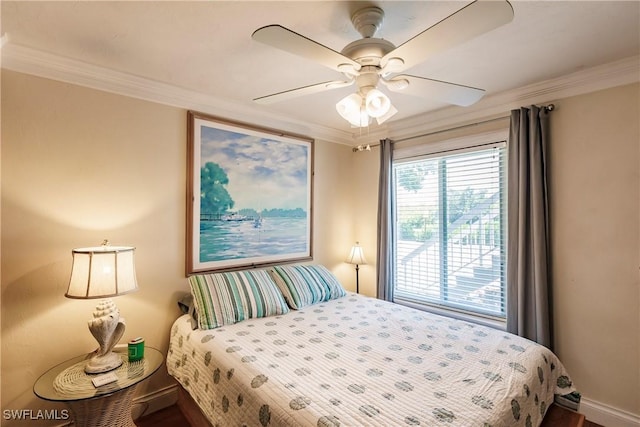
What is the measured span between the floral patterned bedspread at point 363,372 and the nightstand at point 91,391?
1.03 ft

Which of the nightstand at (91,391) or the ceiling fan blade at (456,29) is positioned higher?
the ceiling fan blade at (456,29)

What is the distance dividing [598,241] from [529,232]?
0.40m

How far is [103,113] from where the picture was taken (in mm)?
2146

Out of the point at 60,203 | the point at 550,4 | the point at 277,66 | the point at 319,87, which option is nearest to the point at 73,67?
the point at 60,203

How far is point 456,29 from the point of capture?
1.15 meters

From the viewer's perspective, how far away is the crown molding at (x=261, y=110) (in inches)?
75.7

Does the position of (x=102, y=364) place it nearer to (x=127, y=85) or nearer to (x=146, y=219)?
(x=146, y=219)

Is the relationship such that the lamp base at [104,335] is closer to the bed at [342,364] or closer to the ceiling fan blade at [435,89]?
the bed at [342,364]

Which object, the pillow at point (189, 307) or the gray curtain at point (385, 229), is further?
the gray curtain at point (385, 229)

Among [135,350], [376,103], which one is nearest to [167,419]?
[135,350]

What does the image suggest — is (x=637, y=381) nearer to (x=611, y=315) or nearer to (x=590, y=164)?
(x=611, y=315)

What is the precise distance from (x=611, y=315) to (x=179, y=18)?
3254mm

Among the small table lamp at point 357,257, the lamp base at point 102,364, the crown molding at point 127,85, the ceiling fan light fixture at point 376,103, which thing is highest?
the crown molding at point 127,85

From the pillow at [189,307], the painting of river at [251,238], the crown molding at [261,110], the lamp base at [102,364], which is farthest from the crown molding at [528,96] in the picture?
the lamp base at [102,364]
